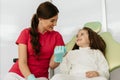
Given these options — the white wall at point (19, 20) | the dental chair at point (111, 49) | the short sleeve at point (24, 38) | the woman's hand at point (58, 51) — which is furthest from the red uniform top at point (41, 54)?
the white wall at point (19, 20)

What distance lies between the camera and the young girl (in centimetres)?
190

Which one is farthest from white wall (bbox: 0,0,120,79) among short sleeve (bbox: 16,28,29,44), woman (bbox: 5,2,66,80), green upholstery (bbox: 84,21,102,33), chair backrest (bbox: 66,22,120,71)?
short sleeve (bbox: 16,28,29,44)

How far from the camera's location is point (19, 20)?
9.83 ft

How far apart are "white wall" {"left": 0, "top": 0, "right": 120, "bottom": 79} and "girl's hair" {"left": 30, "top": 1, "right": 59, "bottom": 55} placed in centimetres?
99

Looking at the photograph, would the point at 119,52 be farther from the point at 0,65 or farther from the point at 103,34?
the point at 0,65

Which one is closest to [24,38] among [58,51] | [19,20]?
[58,51]

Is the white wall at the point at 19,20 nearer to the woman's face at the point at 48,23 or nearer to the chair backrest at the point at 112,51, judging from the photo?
the chair backrest at the point at 112,51

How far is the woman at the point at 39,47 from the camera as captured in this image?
1796 millimetres

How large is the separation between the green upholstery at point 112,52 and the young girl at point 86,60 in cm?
4

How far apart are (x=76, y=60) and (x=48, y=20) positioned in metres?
0.48

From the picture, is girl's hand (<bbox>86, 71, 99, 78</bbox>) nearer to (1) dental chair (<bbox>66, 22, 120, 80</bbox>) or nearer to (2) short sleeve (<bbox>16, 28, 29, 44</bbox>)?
(1) dental chair (<bbox>66, 22, 120, 80</bbox>)

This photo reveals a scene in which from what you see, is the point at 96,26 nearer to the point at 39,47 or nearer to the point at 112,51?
the point at 112,51

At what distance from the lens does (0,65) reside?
2885 millimetres

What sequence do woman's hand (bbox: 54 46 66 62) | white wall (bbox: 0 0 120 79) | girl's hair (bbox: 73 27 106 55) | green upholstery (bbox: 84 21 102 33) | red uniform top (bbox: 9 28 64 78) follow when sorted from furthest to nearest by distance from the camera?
white wall (bbox: 0 0 120 79) < green upholstery (bbox: 84 21 102 33) < girl's hair (bbox: 73 27 106 55) < red uniform top (bbox: 9 28 64 78) < woman's hand (bbox: 54 46 66 62)
